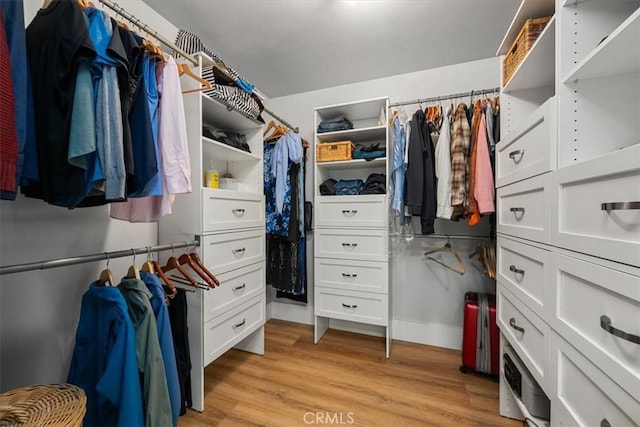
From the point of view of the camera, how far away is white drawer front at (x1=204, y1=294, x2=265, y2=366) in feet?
4.66

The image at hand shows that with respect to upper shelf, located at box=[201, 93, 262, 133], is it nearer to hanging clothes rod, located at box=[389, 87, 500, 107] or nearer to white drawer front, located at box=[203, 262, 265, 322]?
white drawer front, located at box=[203, 262, 265, 322]

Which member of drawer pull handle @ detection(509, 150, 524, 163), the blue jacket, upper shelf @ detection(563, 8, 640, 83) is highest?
upper shelf @ detection(563, 8, 640, 83)

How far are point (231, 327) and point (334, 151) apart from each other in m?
1.52

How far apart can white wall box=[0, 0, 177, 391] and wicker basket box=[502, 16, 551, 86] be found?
216cm

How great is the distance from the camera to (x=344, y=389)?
1562 mm

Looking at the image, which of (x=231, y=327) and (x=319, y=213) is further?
(x=319, y=213)

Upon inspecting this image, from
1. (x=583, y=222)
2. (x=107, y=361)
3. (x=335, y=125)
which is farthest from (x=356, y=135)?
(x=107, y=361)

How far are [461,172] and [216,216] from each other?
161 centimetres

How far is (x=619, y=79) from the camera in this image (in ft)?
2.62

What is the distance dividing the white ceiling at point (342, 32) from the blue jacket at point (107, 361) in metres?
1.71

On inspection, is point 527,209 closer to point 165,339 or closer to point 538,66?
point 538,66

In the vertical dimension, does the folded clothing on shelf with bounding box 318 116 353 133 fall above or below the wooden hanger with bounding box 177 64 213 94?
above

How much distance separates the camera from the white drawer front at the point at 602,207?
1.79 ft

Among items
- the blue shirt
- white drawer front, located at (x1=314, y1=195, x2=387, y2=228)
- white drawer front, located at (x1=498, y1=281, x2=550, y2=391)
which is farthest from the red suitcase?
the blue shirt
